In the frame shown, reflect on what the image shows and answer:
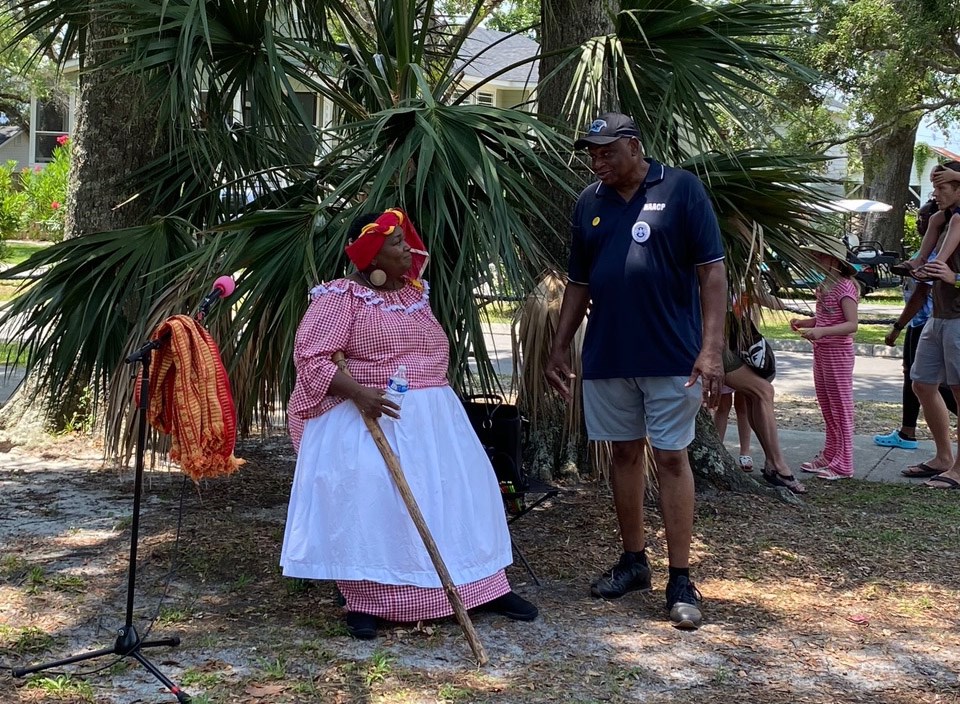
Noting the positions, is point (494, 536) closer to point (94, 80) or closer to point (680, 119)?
point (680, 119)

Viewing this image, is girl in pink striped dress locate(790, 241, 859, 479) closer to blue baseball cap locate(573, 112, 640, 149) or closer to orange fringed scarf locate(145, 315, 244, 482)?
blue baseball cap locate(573, 112, 640, 149)

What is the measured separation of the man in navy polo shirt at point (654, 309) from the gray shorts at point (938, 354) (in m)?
2.94

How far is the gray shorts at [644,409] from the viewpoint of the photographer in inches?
169

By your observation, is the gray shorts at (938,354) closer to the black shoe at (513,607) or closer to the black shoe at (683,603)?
the black shoe at (683,603)

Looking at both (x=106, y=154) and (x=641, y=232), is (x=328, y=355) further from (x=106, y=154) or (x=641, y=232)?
(x=106, y=154)

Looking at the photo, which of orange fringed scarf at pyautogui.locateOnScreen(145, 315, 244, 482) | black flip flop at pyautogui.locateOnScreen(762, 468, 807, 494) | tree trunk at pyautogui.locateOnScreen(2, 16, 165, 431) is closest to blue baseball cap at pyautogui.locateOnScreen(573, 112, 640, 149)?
orange fringed scarf at pyautogui.locateOnScreen(145, 315, 244, 482)

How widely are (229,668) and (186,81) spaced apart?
2451 millimetres

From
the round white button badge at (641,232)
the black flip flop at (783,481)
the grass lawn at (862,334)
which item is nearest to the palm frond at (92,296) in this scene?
the round white button badge at (641,232)

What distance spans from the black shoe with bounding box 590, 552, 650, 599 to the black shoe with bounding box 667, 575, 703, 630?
0.22 metres

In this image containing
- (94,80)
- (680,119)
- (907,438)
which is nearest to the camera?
(680,119)

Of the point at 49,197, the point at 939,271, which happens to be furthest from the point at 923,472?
the point at 49,197

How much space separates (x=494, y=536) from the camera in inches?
171

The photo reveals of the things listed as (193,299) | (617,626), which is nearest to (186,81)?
(193,299)

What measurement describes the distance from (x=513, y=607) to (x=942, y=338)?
12.2 feet
